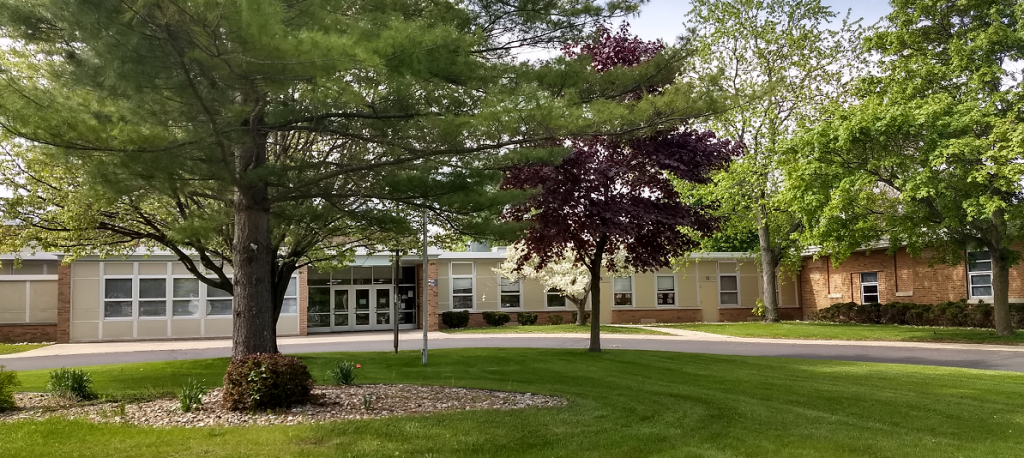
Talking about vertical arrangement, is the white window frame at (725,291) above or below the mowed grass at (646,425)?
above

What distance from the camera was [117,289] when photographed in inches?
1056

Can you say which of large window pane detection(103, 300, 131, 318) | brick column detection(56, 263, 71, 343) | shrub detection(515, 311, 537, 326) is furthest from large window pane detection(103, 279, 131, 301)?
shrub detection(515, 311, 537, 326)

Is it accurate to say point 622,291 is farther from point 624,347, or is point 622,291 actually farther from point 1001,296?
point 1001,296

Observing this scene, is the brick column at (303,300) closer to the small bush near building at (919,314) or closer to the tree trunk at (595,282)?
the tree trunk at (595,282)

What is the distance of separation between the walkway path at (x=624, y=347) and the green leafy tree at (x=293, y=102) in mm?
9095

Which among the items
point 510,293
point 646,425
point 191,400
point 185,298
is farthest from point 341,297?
point 646,425

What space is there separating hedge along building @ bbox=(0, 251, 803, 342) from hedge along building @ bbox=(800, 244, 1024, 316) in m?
1.75

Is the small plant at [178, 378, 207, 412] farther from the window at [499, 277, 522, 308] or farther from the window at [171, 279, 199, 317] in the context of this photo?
the window at [499, 277, 522, 308]

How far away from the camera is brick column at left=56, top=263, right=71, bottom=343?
85.4ft

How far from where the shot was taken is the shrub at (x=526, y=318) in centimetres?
3347

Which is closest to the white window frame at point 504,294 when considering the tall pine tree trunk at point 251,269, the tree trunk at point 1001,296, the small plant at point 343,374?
the tree trunk at point 1001,296

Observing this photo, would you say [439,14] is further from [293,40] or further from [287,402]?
[287,402]

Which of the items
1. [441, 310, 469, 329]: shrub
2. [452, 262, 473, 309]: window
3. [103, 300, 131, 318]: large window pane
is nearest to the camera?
[103, 300, 131, 318]: large window pane

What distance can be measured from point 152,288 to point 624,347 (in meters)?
17.4
